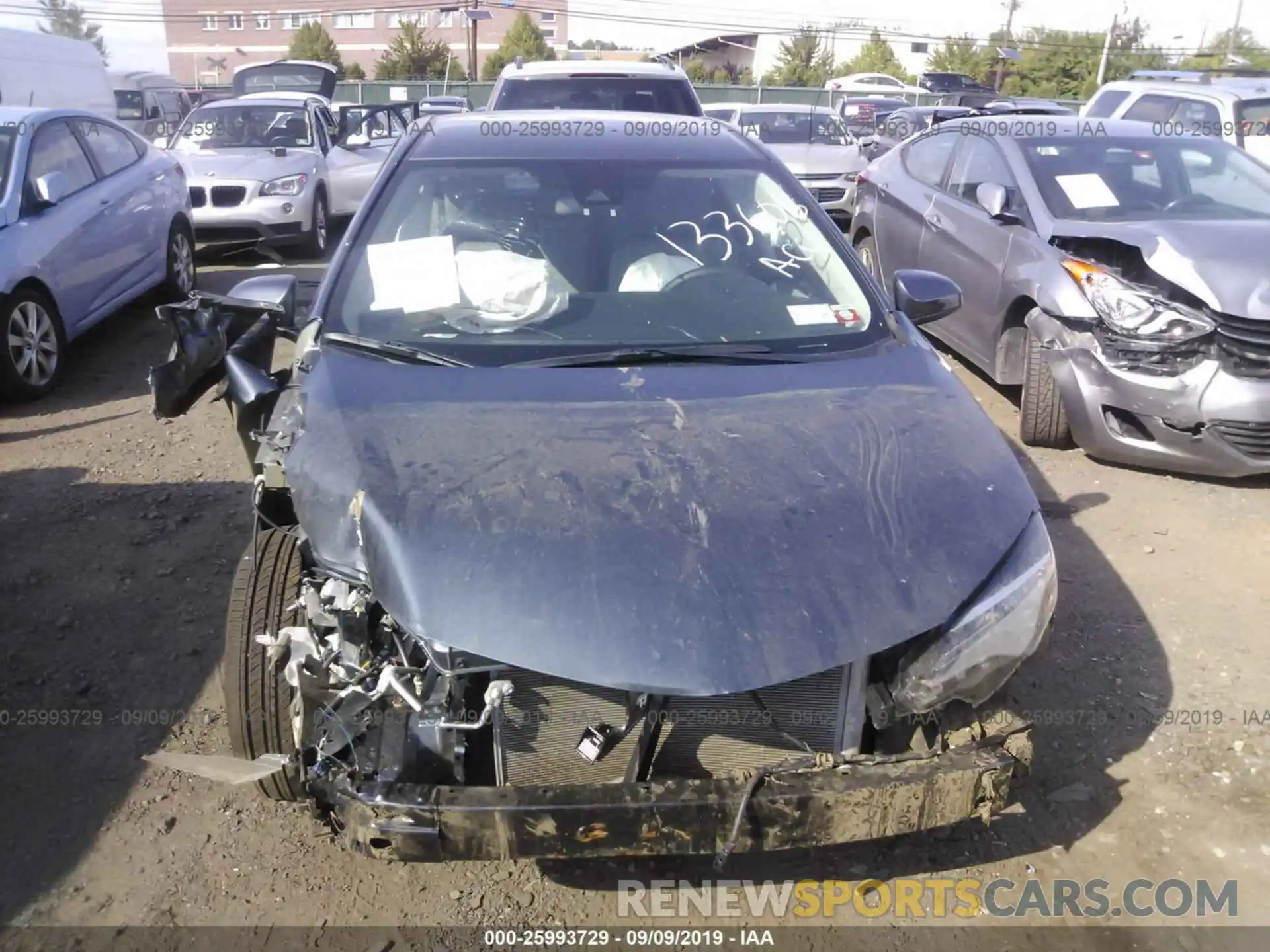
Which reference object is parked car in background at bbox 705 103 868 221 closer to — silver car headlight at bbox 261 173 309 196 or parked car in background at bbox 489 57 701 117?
parked car in background at bbox 489 57 701 117

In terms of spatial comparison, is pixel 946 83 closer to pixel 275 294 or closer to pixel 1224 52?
pixel 1224 52

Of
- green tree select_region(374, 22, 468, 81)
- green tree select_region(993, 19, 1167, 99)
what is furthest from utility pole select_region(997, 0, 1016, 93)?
green tree select_region(374, 22, 468, 81)

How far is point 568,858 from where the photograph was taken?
6.92 feet

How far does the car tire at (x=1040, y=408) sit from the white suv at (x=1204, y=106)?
185 inches

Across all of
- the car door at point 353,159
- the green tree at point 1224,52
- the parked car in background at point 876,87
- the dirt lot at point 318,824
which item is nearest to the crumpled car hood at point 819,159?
the car door at point 353,159

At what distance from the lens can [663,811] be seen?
2.10m

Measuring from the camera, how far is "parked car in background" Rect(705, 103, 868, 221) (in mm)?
11828

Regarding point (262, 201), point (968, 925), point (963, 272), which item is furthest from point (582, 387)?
point (262, 201)

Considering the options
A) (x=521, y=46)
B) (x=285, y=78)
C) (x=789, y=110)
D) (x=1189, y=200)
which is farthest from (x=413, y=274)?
(x=521, y=46)

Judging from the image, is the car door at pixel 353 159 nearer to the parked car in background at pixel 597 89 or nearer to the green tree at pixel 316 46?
the parked car in background at pixel 597 89

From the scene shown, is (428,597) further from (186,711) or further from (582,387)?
(186,711)

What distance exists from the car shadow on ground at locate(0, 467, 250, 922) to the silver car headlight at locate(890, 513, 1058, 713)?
220cm

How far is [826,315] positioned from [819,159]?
9603 mm

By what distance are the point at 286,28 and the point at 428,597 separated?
81.1 metres
